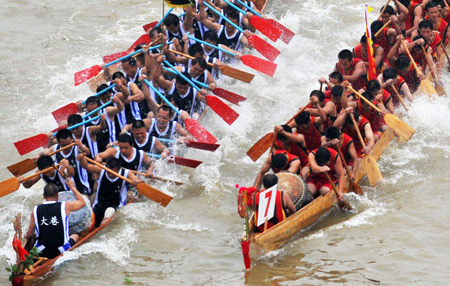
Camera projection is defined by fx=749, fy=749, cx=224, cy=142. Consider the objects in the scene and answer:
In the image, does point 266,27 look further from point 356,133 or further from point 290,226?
point 290,226

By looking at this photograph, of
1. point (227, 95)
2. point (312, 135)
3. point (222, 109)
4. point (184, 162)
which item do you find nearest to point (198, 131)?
point (184, 162)

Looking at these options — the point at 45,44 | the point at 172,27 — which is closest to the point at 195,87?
the point at 172,27

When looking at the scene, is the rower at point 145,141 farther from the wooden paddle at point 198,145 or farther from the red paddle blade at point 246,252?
the red paddle blade at point 246,252

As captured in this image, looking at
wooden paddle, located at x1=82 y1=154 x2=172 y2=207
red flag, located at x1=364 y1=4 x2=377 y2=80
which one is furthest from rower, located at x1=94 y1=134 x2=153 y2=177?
red flag, located at x1=364 y1=4 x2=377 y2=80

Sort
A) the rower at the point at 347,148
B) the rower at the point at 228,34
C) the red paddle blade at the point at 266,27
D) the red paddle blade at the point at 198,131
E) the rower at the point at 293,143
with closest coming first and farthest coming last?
1. the rower at the point at 347,148
2. the rower at the point at 293,143
3. the red paddle blade at the point at 198,131
4. the red paddle blade at the point at 266,27
5. the rower at the point at 228,34

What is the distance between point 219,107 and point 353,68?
201cm

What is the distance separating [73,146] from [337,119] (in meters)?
3.06

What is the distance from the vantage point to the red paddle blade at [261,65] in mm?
10602

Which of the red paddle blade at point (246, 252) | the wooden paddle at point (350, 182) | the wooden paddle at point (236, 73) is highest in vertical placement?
the wooden paddle at point (236, 73)

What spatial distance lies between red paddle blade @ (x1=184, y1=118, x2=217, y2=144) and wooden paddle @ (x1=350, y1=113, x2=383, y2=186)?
179 cm

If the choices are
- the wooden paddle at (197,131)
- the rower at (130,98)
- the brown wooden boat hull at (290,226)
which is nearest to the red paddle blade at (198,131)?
the wooden paddle at (197,131)

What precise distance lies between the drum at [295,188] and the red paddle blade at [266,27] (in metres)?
Result: 3.97

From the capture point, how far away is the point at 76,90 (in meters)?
12.4

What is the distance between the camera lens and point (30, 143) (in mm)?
8922
